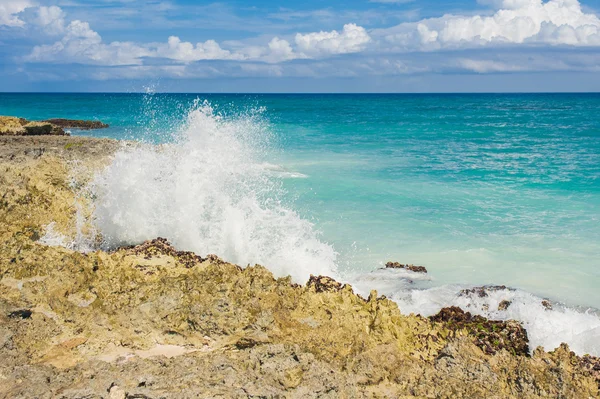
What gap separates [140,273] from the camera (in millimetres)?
6344

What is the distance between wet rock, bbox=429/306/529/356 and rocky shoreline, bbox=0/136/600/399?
0.09 feet

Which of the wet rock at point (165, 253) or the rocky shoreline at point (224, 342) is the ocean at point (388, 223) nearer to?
the wet rock at point (165, 253)

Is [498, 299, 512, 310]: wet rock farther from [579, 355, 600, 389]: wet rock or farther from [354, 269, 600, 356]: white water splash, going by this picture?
[579, 355, 600, 389]: wet rock

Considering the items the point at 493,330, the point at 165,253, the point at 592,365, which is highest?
the point at 165,253

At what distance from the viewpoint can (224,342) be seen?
16.9 ft

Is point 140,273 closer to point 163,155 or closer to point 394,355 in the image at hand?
point 394,355

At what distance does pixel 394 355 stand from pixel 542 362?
4.80ft

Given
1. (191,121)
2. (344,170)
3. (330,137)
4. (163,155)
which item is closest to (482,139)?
(330,137)

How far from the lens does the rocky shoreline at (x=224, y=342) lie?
4484 millimetres

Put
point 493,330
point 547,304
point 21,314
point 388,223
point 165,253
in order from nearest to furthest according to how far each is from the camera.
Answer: point 21,314 < point 493,330 < point 165,253 < point 547,304 < point 388,223

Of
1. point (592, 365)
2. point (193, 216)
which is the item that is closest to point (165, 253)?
point (193, 216)

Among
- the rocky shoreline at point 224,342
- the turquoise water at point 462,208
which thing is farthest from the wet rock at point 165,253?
the turquoise water at point 462,208

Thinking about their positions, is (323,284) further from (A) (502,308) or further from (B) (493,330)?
(A) (502,308)

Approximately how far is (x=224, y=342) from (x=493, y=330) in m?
3.65
